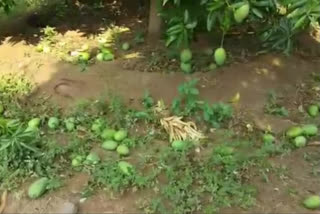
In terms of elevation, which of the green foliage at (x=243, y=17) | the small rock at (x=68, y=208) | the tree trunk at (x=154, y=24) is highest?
the green foliage at (x=243, y=17)

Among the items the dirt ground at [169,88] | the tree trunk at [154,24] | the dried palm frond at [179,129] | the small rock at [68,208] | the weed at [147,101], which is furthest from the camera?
the tree trunk at [154,24]

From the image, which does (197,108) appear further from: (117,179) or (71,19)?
(71,19)

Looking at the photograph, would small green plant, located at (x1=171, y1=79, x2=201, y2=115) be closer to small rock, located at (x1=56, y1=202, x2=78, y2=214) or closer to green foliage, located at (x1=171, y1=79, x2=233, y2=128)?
green foliage, located at (x1=171, y1=79, x2=233, y2=128)

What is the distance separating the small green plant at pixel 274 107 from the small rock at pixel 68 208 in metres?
1.58

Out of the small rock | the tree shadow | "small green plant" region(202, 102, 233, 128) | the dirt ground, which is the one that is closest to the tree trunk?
the dirt ground

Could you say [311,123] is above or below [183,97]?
below

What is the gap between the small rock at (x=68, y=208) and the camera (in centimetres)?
302

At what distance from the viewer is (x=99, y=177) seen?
323cm

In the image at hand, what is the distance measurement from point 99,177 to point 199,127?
32.0 inches

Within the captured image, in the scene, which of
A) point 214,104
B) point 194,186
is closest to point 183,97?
point 214,104

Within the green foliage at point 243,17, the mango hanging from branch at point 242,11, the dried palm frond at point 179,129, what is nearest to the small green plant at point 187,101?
the dried palm frond at point 179,129

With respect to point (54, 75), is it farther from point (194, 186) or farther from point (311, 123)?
point (311, 123)

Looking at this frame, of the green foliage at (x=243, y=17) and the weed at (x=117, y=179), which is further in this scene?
the weed at (x=117, y=179)

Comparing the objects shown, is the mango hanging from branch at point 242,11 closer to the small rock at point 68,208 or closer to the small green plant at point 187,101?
the small green plant at point 187,101
